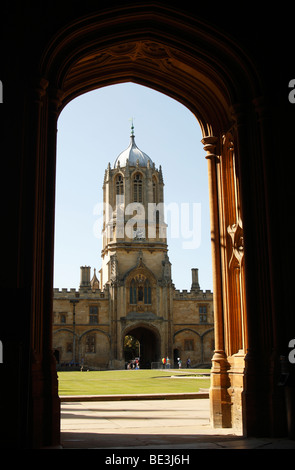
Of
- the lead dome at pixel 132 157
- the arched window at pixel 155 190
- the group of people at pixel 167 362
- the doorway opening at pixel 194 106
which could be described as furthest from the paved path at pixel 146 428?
the lead dome at pixel 132 157

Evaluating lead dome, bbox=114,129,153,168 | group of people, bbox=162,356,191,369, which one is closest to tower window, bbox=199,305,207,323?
group of people, bbox=162,356,191,369

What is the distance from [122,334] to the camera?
5059 centimetres

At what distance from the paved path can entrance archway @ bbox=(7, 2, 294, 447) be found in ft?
1.62

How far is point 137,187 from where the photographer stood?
184ft

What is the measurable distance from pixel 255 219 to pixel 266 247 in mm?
452

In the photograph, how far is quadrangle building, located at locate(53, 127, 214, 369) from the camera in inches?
1998

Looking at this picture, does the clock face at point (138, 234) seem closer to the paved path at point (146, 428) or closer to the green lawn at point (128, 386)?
the green lawn at point (128, 386)

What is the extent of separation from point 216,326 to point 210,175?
2.66 meters

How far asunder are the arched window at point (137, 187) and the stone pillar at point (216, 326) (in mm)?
46348

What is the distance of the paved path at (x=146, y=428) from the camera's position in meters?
6.23

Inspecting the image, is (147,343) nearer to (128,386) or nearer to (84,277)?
(84,277)

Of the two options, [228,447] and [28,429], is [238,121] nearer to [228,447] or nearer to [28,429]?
[228,447]

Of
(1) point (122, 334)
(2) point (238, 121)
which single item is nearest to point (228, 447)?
(2) point (238, 121)

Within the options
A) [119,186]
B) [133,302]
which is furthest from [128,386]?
[119,186]
